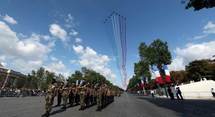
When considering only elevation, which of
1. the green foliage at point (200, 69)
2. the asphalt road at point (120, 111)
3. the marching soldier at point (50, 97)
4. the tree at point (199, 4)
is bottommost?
the asphalt road at point (120, 111)

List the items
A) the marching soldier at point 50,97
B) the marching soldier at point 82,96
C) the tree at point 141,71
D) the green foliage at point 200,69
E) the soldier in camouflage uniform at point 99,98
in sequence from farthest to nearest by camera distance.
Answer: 1. the tree at point 141,71
2. the green foliage at point 200,69
3. the marching soldier at point 82,96
4. the soldier in camouflage uniform at point 99,98
5. the marching soldier at point 50,97

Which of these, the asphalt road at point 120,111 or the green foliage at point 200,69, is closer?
the asphalt road at point 120,111

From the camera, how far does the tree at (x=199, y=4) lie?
13.4 m

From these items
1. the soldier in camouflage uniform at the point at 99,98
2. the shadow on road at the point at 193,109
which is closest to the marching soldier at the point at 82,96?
the soldier in camouflage uniform at the point at 99,98

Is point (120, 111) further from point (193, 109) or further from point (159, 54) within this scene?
point (159, 54)

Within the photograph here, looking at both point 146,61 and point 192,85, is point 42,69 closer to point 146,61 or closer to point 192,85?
point 146,61

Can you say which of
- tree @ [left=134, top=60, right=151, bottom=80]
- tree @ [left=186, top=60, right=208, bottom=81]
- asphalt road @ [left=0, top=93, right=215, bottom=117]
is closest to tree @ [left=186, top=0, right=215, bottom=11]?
asphalt road @ [left=0, top=93, right=215, bottom=117]

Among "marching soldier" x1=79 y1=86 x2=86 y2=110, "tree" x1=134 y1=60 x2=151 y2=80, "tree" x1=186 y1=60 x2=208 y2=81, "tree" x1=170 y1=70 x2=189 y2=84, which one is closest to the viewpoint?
"marching soldier" x1=79 y1=86 x2=86 y2=110

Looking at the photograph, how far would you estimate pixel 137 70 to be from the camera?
93.8 meters

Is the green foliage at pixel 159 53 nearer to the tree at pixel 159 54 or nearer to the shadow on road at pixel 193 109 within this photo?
the tree at pixel 159 54

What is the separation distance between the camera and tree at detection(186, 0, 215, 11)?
13430mm

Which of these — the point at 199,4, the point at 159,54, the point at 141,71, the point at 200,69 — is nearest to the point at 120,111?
the point at 199,4

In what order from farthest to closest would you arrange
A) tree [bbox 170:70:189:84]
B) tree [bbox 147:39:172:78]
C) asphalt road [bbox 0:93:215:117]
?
tree [bbox 170:70:189:84] → tree [bbox 147:39:172:78] → asphalt road [bbox 0:93:215:117]

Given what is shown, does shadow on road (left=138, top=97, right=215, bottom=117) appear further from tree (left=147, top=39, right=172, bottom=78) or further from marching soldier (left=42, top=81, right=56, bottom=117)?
tree (left=147, top=39, right=172, bottom=78)
